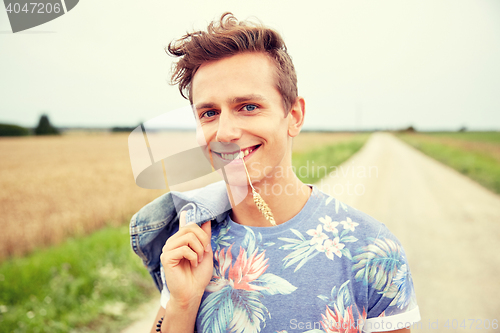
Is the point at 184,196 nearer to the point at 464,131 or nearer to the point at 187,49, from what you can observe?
the point at 187,49

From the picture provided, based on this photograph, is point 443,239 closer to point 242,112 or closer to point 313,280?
point 313,280

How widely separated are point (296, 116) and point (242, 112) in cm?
43

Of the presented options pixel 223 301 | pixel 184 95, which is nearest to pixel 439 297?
pixel 223 301

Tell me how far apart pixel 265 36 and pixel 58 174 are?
14.5 m

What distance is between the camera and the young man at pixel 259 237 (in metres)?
1.26

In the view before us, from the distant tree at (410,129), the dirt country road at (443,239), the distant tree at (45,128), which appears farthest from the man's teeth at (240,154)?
the distant tree at (410,129)

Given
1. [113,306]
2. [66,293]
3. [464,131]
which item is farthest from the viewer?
[464,131]

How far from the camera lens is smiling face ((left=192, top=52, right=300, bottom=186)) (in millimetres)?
1392

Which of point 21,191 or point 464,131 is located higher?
point 21,191

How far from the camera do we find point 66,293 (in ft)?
11.3

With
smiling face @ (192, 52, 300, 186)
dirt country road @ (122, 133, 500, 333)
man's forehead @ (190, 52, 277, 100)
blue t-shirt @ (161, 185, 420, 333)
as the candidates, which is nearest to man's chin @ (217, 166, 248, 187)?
smiling face @ (192, 52, 300, 186)

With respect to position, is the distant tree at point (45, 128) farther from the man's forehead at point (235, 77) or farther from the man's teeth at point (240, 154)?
the man's teeth at point (240, 154)

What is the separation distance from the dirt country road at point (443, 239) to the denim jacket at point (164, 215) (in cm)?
129

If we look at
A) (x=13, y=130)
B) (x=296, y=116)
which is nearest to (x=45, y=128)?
(x=13, y=130)
